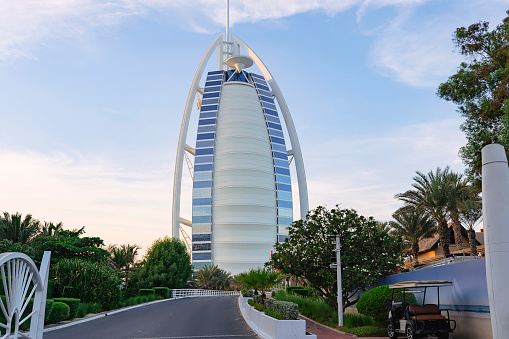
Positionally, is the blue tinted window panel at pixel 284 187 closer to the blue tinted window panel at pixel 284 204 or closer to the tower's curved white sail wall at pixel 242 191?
the tower's curved white sail wall at pixel 242 191

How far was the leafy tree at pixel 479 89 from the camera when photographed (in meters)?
18.6

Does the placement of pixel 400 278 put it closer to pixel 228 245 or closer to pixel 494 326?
pixel 494 326

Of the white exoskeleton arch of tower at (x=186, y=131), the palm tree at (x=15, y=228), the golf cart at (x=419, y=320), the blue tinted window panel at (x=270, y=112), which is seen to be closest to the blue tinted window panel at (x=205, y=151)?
the white exoskeleton arch of tower at (x=186, y=131)

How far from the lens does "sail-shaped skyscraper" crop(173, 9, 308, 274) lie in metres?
104

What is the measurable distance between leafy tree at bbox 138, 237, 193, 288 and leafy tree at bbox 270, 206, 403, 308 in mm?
31435

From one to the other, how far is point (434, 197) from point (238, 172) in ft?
246

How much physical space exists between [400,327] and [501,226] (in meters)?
10.7

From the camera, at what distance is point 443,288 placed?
687 inches

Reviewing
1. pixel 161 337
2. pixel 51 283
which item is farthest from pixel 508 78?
pixel 51 283

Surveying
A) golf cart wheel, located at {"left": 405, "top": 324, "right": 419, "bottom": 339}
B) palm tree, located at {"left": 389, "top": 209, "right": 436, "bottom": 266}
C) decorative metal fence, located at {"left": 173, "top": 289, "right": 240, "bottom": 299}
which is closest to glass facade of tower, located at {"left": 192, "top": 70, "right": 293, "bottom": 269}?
decorative metal fence, located at {"left": 173, "top": 289, "right": 240, "bottom": 299}

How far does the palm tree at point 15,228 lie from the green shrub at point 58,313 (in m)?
23.1

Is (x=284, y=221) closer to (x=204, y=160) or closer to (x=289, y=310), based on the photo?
(x=204, y=160)

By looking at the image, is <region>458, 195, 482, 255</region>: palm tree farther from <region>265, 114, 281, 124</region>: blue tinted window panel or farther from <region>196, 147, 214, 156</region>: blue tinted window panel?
<region>265, 114, 281, 124</region>: blue tinted window panel

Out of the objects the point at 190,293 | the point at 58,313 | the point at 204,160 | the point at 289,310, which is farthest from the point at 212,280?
the point at 289,310
